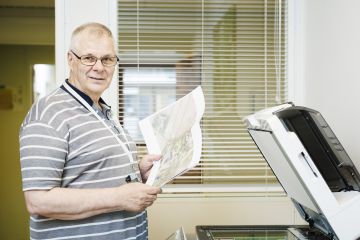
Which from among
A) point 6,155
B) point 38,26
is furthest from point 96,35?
point 6,155

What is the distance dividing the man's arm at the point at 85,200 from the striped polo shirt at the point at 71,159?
0.10 feet

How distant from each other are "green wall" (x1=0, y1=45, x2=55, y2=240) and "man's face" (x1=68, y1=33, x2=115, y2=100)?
363 cm

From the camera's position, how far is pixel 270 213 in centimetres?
219

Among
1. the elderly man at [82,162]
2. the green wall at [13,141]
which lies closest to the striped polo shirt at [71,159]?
the elderly man at [82,162]

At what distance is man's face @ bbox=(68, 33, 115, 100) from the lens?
123 cm

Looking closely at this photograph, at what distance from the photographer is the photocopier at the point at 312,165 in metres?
1.06

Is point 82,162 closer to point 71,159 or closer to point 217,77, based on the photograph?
point 71,159

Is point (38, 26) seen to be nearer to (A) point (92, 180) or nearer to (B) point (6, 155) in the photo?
(B) point (6, 155)

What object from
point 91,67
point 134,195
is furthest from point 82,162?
point 91,67

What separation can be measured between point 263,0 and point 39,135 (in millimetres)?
1548

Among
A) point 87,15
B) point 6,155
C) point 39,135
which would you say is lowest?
point 6,155

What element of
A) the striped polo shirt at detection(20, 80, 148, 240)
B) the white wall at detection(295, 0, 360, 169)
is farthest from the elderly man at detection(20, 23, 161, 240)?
the white wall at detection(295, 0, 360, 169)

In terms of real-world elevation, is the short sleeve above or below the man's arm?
above

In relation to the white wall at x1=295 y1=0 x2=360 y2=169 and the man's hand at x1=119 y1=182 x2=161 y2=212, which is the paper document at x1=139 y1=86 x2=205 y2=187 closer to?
the man's hand at x1=119 y1=182 x2=161 y2=212
